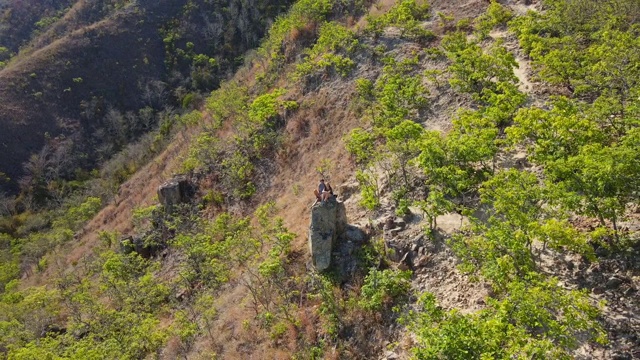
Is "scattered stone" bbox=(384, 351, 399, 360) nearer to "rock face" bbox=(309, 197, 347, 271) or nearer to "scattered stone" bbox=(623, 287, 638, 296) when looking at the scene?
"rock face" bbox=(309, 197, 347, 271)

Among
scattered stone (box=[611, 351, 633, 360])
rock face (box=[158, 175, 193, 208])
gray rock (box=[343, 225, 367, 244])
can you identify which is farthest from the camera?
rock face (box=[158, 175, 193, 208])

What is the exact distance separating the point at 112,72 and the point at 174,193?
3707cm

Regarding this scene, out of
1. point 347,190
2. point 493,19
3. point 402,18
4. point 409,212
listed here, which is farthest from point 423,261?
point 402,18

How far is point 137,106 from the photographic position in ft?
161

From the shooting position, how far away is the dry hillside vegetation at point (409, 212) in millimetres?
7410

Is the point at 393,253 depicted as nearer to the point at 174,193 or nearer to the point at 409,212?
the point at 409,212

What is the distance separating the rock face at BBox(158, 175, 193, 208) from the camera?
21281mm

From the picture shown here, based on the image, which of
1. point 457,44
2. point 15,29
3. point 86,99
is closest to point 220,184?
point 457,44

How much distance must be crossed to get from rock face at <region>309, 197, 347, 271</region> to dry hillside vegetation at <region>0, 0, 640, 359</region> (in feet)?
1.05

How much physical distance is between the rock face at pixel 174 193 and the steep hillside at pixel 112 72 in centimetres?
2384

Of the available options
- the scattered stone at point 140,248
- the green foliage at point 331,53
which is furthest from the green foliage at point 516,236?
the scattered stone at point 140,248

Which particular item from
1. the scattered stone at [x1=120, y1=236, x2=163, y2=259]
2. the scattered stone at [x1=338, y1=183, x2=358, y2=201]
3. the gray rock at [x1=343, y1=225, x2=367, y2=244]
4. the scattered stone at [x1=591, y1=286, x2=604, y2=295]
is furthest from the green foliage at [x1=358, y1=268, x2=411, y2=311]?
the scattered stone at [x1=120, y1=236, x2=163, y2=259]

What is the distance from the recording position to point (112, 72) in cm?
5066

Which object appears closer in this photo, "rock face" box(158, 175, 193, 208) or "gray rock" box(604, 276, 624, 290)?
"gray rock" box(604, 276, 624, 290)
